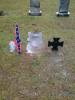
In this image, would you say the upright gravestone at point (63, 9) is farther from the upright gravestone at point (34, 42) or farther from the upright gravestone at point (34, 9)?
the upright gravestone at point (34, 42)

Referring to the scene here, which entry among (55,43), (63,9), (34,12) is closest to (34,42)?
(55,43)

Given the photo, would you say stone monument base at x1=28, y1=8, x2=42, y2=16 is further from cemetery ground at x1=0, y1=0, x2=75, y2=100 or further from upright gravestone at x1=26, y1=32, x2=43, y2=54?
upright gravestone at x1=26, y1=32, x2=43, y2=54

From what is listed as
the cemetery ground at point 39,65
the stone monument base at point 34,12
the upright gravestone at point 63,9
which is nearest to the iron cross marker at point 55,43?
the cemetery ground at point 39,65

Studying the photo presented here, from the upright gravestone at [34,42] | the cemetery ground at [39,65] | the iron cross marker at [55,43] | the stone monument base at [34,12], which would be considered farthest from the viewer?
the stone monument base at [34,12]

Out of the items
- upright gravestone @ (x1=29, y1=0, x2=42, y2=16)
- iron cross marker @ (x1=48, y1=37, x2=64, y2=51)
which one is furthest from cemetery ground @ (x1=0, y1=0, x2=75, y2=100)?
upright gravestone @ (x1=29, y1=0, x2=42, y2=16)

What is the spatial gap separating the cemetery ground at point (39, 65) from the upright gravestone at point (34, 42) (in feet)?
0.65

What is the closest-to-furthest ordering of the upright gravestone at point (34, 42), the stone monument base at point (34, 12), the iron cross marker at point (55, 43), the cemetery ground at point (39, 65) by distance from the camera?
the cemetery ground at point (39, 65) < the iron cross marker at point (55, 43) < the upright gravestone at point (34, 42) < the stone monument base at point (34, 12)

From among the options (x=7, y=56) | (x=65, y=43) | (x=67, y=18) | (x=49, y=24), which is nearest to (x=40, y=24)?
(x=49, y=24)

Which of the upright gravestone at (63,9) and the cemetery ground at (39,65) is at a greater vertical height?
the upright gravestone at (63,9)

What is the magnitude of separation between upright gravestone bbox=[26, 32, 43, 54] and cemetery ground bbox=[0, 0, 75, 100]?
197 mm

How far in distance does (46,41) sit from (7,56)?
1.78 m

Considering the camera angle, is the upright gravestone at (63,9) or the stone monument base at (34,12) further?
the stone monument base at (34,12)

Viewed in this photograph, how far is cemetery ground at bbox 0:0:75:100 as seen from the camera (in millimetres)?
7828

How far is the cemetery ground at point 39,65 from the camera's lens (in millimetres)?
7828
